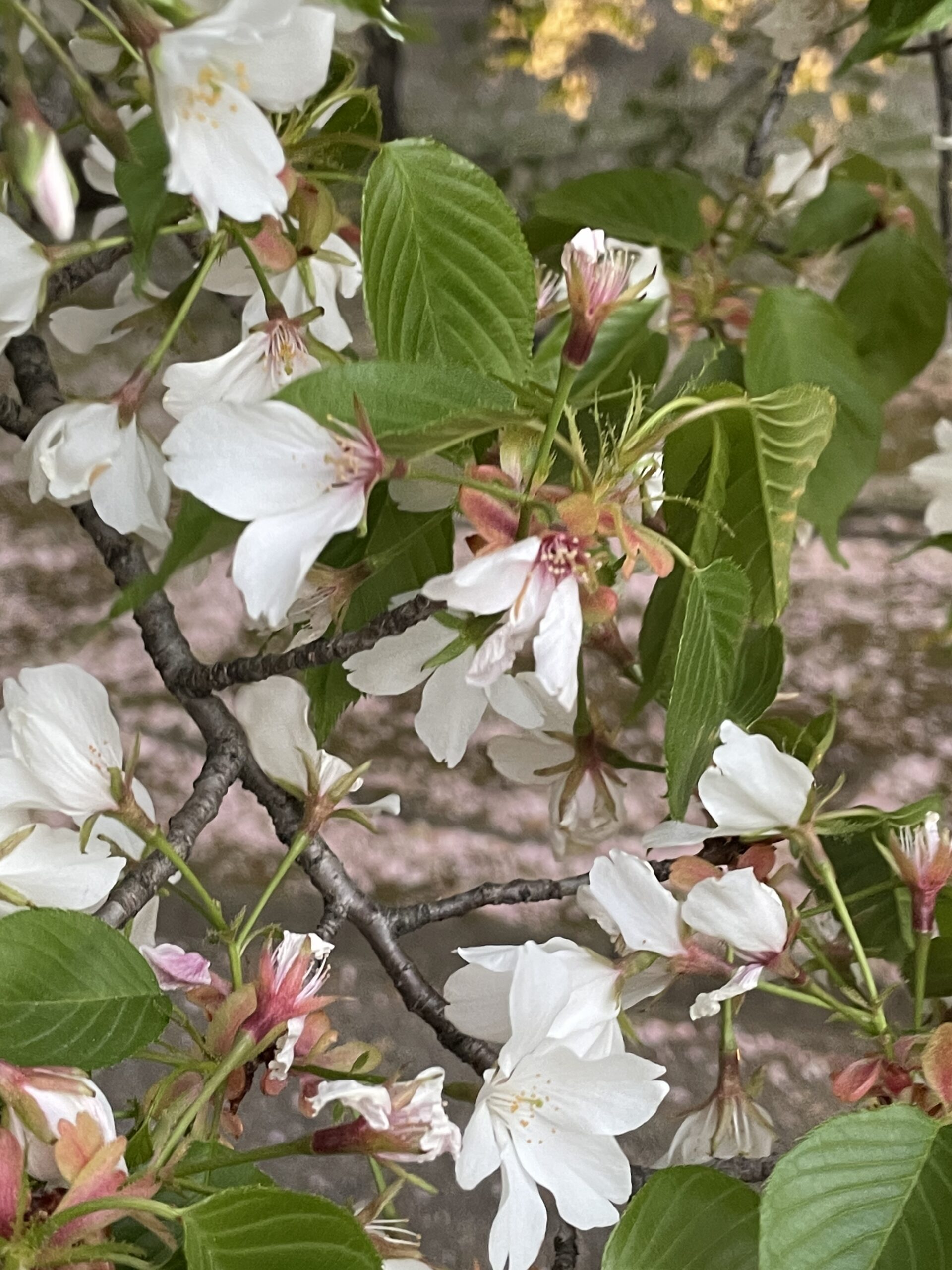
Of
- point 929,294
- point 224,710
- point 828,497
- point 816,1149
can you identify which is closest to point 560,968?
point 816,1149

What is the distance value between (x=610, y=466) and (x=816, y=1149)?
18 cm

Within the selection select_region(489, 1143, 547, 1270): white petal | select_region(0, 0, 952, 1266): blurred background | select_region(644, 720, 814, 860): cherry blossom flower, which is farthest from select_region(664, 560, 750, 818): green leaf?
select_region(0, 0, 952, 1266): blurred background

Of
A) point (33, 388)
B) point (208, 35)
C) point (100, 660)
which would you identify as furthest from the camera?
point (100, 660)

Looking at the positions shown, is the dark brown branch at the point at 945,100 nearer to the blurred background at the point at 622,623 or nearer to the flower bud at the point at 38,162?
the blurred background at the point at 622,623

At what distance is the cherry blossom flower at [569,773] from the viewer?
461 millimetres

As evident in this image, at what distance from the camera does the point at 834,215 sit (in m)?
0.62

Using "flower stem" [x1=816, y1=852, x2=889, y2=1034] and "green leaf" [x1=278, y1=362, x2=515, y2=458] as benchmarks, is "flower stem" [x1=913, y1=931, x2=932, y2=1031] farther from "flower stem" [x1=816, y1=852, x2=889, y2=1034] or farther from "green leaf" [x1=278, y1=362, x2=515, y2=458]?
"green leaf" [x1=278, y1=362, x2=515, y2=458]

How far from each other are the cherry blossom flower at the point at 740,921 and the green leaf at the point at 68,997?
142mm

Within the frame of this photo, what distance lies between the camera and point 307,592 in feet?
1.13

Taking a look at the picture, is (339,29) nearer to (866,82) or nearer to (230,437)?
(230,437)

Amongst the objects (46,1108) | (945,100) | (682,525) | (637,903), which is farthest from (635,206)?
(46,1108)

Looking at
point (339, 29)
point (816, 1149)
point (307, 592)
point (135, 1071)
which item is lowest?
point (135, 1071)

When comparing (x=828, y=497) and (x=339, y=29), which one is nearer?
(x=339, y=29)

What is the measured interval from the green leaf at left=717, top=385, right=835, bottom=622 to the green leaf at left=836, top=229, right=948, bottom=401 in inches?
11.2
